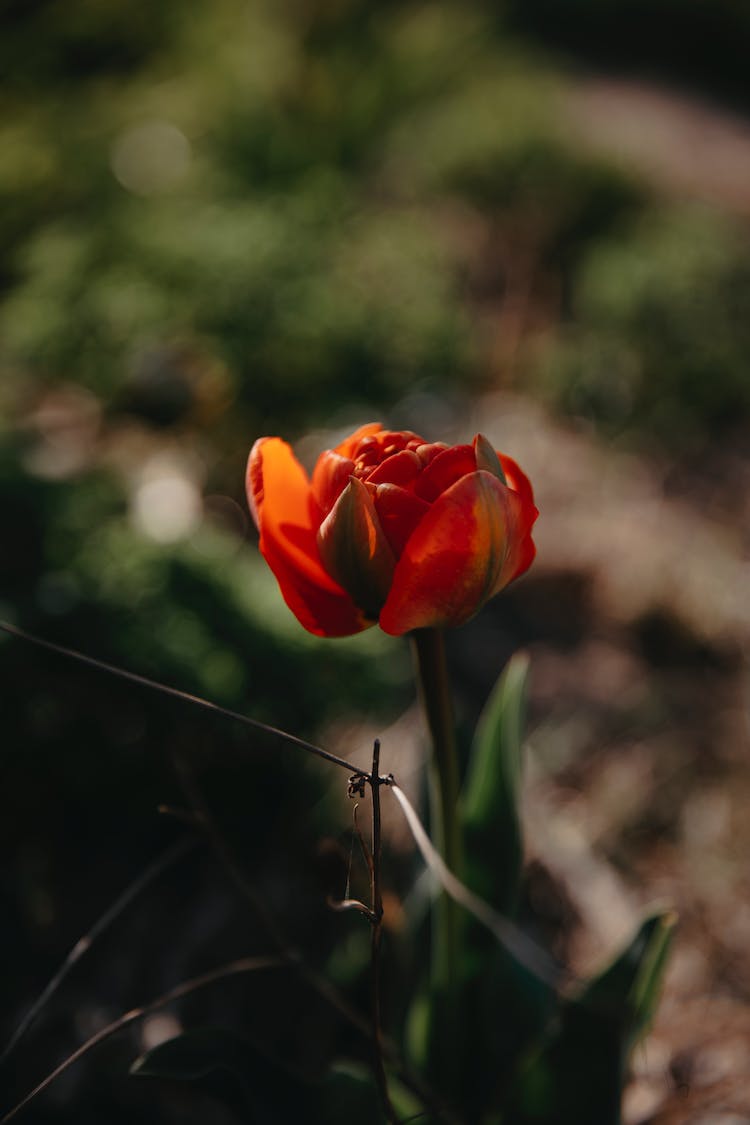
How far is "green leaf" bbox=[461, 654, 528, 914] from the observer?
83cm

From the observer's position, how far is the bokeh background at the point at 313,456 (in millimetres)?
1086

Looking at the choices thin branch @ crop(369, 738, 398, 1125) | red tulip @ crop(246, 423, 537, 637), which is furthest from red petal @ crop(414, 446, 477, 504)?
thin branch @ crop(369, 738, 398, 1125)

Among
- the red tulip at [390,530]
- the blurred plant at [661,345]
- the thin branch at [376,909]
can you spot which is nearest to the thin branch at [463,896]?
the thin branch at [376,909]

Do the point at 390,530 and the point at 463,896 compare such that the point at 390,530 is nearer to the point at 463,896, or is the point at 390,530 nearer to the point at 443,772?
the point at 443,772

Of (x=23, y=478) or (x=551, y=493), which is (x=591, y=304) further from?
(x=23, y=478)

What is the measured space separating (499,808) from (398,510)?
43 cm

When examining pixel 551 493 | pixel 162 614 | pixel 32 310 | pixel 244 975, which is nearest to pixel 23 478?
pixel 162 614

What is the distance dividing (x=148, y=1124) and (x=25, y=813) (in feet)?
1.38

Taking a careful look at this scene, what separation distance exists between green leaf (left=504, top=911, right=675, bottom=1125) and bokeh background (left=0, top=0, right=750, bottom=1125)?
0.80ft

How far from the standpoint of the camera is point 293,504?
578 millimetres

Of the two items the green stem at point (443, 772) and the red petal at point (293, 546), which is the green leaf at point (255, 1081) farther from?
the red petal at point (293, 546)

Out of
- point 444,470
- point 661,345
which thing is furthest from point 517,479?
point 661,345

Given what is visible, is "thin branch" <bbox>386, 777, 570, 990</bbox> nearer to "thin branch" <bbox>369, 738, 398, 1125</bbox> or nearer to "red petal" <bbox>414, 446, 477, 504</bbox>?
"thin branch" <bbox>369, 738, 398, 1125</bbox>

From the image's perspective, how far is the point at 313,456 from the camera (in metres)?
1.91
